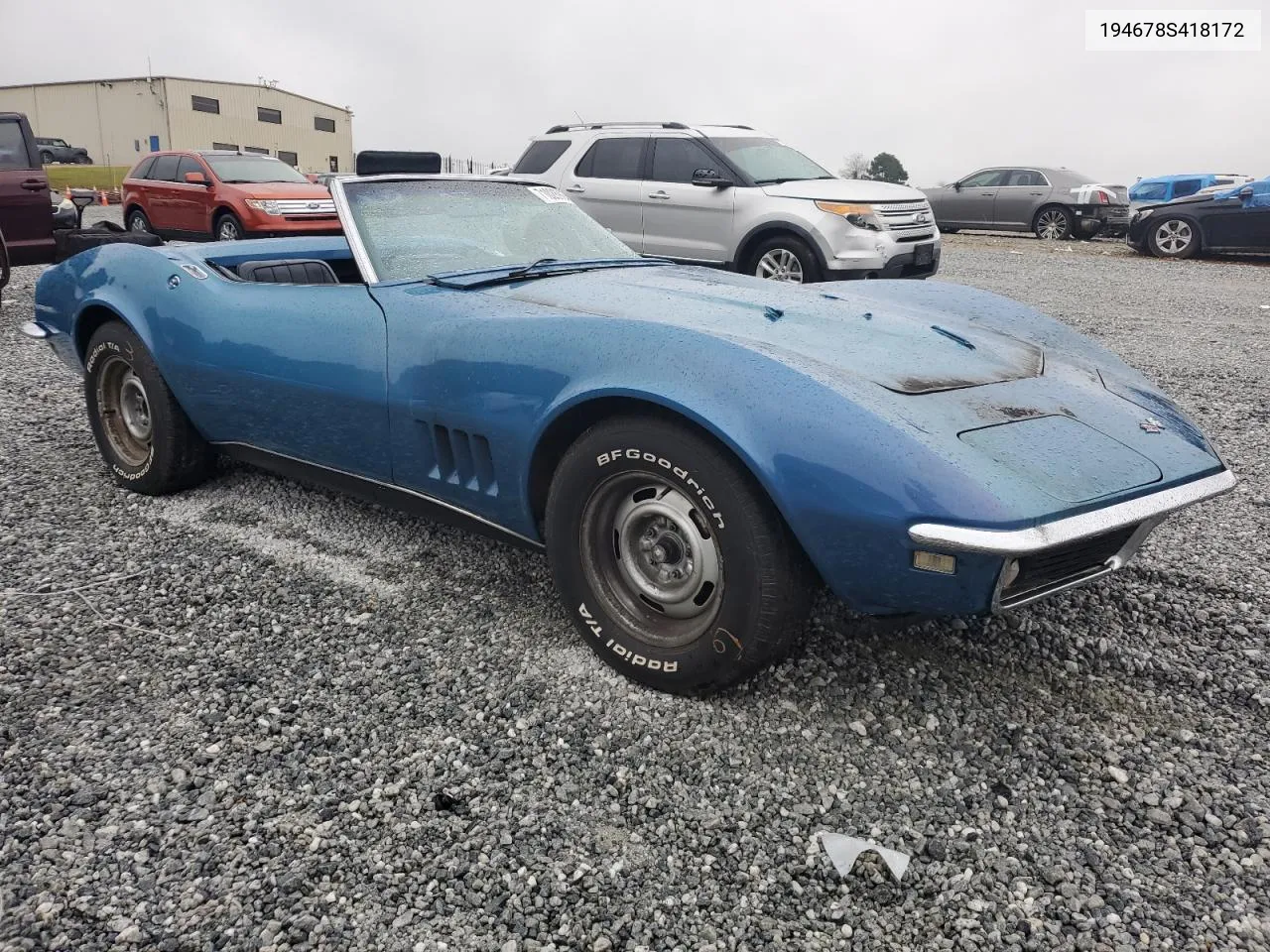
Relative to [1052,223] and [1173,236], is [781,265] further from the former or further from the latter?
[1052,223]

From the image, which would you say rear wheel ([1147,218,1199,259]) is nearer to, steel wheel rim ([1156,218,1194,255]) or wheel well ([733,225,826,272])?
steel wheel rim ([1156,218,1194,255])

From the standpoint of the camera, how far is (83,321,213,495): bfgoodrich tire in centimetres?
369

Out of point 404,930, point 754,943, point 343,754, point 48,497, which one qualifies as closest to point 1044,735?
point 754,943

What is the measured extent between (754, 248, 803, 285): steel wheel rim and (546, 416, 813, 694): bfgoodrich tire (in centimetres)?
644

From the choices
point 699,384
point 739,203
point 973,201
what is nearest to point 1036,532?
point 699,384

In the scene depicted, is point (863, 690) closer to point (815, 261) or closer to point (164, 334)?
point (164, 334)

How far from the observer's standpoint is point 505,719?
2.38 metres

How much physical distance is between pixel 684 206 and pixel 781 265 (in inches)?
44.7

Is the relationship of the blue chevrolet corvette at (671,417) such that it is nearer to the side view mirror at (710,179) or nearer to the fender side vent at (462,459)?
the fender side vent at (462,459)

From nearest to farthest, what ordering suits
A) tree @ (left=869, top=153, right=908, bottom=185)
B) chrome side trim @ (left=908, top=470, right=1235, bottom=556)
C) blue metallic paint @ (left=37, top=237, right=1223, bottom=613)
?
chrome side trim @ (left=908, top=470, right=1235, bottom=556) → blue metallic paint @ (left=37, top=237, right=1223, bottom=613) → tree @ (left=869, top=153, right=908, bottom=185)

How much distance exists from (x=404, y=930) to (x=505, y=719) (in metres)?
0.68

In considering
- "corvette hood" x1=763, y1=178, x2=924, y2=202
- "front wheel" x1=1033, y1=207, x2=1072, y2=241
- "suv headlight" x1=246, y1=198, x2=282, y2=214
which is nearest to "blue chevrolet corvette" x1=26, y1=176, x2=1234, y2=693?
"corvette hood" x1=763, y1=178, x2=924, y2=202

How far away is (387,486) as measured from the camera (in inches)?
120

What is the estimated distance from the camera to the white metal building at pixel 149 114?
46812mm
